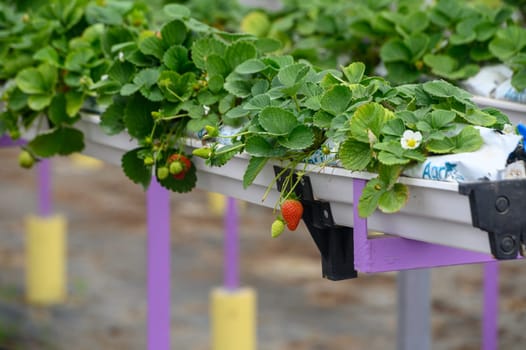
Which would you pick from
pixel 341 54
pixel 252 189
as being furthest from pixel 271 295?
pixel 252 189

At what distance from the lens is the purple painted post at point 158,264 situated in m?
3.21

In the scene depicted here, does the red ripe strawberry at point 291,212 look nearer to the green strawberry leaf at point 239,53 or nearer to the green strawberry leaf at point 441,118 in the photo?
the green strawberry leaf at point 441,118

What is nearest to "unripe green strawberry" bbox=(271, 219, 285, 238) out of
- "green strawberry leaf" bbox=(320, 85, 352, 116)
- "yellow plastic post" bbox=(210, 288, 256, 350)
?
"green strawberry leaf" bbox=(320, 85, 352, 116)

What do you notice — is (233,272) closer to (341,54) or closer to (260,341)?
(260,341)

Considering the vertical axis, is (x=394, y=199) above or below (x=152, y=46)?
below

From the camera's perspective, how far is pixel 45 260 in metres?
6.80

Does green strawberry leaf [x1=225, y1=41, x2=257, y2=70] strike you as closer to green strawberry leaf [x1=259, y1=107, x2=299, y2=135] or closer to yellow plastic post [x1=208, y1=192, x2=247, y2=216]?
green strawberry leaf [x1=259, y1=107, x2=299, y2=135]

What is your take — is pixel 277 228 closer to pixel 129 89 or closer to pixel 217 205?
pixel 129 89

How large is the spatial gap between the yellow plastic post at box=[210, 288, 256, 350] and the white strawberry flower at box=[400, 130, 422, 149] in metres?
3.73

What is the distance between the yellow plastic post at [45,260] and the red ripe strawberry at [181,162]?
175 inches

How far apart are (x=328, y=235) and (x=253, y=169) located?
7.8 inches

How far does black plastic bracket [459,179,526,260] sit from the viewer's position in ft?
5.26

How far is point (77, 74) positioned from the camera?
9.34 feet

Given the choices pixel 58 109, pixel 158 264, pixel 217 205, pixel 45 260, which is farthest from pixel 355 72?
pixel 217 205
